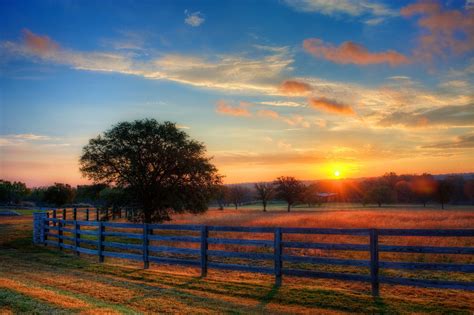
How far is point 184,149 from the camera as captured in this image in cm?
3416

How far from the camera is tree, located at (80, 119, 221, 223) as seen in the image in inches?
1319

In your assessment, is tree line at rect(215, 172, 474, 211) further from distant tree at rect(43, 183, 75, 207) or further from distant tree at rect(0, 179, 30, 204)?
distant tree at rect(0, 179, 30, 204)

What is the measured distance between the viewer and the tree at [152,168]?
3350cm

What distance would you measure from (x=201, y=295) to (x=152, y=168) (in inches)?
941

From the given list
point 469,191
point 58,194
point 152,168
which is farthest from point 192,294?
point 469,191

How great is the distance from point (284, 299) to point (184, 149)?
956 inches

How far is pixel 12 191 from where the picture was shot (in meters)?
97.2

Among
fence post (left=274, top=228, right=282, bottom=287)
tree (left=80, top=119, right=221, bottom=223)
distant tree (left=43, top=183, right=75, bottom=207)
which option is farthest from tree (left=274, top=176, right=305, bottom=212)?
fence post (left=274, top=228, right=282, bottom=287)

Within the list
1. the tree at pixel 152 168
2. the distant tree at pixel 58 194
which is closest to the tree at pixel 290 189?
the distant tree at pixel 58 194

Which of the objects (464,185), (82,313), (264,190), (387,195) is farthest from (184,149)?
(464,185)

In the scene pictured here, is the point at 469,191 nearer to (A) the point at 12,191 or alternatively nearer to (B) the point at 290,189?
(B) the point at 290,189

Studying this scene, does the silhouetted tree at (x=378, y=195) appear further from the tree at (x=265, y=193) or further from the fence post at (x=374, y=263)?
the fence post at (x=374, y=263)

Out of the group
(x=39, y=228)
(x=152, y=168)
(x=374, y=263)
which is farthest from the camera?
(x=152, y=168)

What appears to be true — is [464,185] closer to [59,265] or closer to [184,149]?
[184,149]
